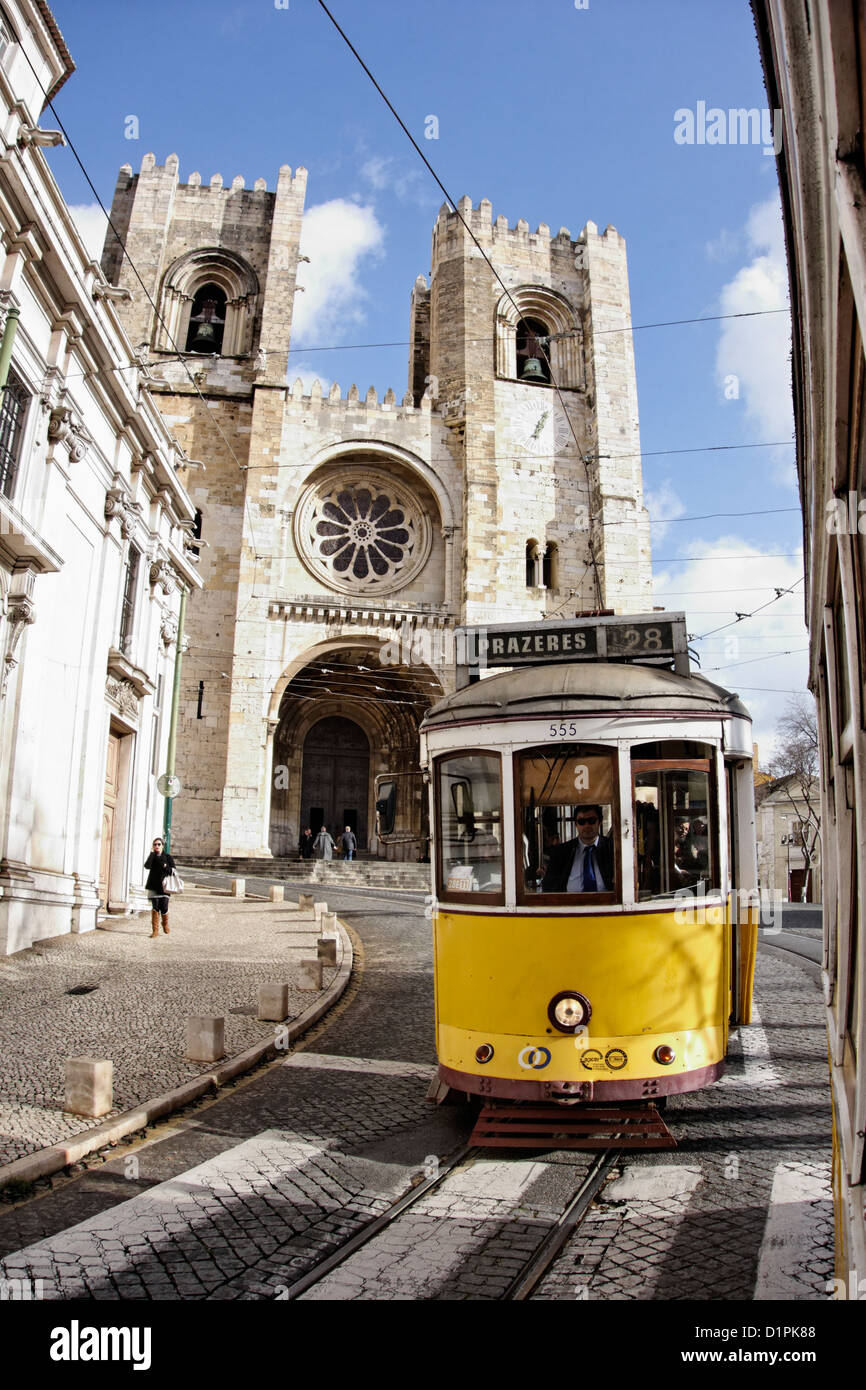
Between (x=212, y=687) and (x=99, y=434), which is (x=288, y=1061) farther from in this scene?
(x=212, y=687)

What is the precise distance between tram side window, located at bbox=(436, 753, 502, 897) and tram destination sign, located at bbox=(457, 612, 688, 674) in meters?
0.87

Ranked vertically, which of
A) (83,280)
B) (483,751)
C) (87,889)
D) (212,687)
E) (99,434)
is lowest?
(87,889)

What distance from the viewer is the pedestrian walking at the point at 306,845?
93.4ft

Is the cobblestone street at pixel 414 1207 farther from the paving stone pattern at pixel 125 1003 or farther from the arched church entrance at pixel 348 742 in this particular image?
the arched church entrance at pixel 348 742

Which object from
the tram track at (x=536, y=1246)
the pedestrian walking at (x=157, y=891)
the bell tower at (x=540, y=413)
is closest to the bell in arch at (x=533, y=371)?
the bell tower at (x=540, y=413)

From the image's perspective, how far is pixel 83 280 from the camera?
39.9 ft

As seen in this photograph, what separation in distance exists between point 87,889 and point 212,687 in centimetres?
1348

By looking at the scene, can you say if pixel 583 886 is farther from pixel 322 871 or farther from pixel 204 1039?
pixel 322 871

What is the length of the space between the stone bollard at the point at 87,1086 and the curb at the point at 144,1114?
146mm

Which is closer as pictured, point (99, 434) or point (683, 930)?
→ point (683, 930)

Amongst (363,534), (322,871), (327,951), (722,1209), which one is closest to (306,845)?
(322,871)

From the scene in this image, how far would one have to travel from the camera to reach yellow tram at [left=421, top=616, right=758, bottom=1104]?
4.43 m

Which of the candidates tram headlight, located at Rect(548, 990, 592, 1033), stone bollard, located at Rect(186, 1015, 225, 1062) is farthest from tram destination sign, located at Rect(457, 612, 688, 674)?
stone bollard, located at Rect(186, 1015, 225, 1062)

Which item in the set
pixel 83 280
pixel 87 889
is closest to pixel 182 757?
pixel 87 889
